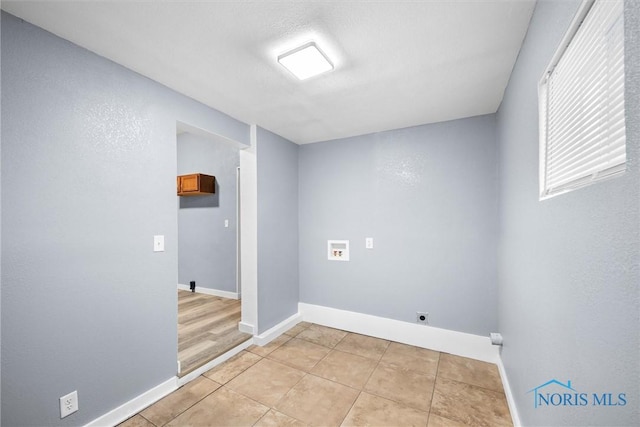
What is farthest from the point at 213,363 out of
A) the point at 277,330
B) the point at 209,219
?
the point at 209,219

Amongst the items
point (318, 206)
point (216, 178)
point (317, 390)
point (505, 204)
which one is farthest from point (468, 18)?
point (216, 178)

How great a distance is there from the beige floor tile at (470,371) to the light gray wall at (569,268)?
38cm

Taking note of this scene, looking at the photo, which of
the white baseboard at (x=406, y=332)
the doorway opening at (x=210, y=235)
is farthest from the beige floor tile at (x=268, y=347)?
the doorway opening at (x=210, y=235)

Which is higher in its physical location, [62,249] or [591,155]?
[591,155]

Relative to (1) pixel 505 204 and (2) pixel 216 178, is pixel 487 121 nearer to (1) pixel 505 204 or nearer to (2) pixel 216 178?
(1) pixel 505 204

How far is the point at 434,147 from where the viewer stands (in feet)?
9.42

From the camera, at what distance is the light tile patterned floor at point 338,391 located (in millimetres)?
1811

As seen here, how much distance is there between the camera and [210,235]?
4.60 metres

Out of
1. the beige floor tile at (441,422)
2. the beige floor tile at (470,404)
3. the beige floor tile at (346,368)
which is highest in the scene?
the beige floor tile at (441,422)

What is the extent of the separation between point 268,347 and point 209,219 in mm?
2702

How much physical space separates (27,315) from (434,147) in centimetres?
357

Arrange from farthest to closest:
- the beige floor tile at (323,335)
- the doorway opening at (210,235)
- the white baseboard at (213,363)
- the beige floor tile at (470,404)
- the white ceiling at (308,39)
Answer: the doorway opening at (210,235), the beige floor tile at (323,335), the white baseboard at (213,363), the beige floor tile at (470,404), the white ceiling at (308,39)

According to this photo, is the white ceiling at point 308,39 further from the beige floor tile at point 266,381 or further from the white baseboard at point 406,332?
the beige floor tile at point 266,381

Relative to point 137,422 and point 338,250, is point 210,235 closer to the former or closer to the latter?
point 338,250
